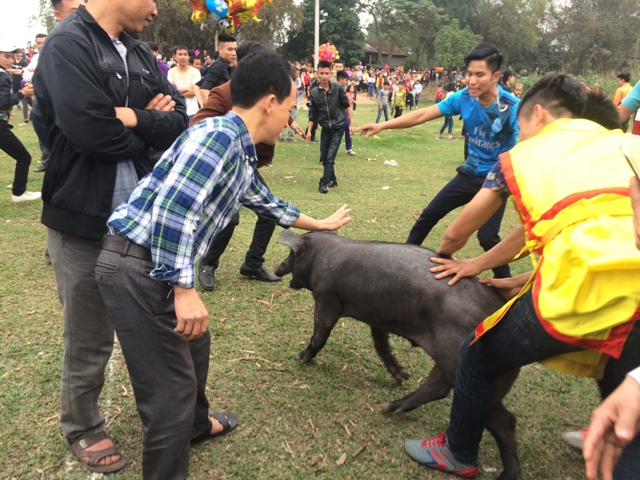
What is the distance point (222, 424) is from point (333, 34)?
61148 millimetres

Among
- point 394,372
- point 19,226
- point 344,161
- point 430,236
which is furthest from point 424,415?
point 344,161

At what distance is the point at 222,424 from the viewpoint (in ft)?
10.3

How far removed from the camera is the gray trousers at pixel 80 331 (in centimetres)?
252

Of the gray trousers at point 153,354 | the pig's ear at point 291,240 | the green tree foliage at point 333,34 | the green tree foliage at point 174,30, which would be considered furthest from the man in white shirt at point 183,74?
the green tree foliage at point 333,34

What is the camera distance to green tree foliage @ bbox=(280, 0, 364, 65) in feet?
193

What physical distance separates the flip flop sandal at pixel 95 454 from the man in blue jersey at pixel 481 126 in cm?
339

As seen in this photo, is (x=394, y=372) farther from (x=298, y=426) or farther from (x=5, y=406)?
(x=5, y=406)

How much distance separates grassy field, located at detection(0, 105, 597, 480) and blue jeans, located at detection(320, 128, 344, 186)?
3889 mm

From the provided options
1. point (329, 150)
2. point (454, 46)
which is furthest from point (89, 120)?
point (454, 46)

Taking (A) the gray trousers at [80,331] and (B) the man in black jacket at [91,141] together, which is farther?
(A) the gray trousers at [80,331]

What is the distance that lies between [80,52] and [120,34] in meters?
0.36

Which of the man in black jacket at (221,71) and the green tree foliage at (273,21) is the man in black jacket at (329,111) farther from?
the green tree foliage at (273,21)

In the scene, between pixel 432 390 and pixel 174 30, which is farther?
pixel 174 30

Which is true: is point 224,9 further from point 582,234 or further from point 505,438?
point 582,234
